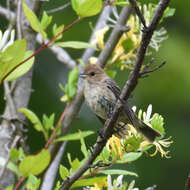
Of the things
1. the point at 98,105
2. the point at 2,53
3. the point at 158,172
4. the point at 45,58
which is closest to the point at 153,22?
the point at 2,53

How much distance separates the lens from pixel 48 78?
6812mm

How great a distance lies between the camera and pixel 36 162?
2232 millimetres

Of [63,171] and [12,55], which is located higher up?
[12,55]

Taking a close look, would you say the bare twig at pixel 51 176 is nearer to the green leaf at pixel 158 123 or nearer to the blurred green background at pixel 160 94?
the green leaf at pixel 158 123

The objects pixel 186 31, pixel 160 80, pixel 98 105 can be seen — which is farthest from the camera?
pixel 186 31

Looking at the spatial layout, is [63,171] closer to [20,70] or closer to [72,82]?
[20,70]

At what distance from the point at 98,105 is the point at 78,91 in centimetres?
30

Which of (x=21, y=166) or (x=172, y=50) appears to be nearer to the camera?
(x=21, y=166)

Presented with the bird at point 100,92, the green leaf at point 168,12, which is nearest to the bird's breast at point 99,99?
the bird at point 100,92

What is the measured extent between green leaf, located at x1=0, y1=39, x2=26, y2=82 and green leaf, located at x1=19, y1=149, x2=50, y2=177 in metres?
0.47

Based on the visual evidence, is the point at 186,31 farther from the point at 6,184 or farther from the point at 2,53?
the point at 2,53

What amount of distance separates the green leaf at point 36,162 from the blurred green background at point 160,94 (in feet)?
12.5

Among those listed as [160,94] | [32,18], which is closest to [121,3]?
[32,18]

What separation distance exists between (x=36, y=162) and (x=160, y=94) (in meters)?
4.82
